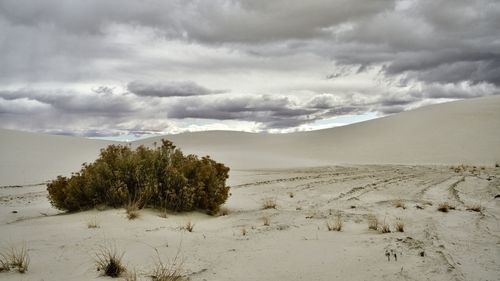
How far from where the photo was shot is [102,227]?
6.43 meters

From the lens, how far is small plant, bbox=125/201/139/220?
7.07m

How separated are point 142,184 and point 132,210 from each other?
3.05 ft

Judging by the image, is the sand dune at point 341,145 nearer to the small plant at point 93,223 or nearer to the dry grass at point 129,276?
the small plant at point 93,223

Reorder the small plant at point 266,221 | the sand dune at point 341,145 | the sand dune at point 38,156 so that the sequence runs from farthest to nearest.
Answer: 1. the sand dune at point 341,145
2. the sand dune at point 38,156
3. the small plant at point 266,221

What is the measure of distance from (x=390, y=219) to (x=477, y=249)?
2.00 m

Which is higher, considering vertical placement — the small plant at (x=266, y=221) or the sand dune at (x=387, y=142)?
the sand dune at (x=387, y=142)

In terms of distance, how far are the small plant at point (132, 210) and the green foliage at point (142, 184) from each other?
0.42ft

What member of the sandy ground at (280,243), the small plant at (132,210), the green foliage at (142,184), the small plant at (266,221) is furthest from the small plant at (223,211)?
the small plant at (132,210)

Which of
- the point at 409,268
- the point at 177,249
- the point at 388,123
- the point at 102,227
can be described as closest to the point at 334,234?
the point at 409,268

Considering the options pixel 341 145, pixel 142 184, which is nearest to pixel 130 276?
pixel 142 184

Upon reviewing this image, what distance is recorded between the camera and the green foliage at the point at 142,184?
8.13 metres

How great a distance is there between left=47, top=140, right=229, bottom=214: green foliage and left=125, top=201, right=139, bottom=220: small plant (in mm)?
128

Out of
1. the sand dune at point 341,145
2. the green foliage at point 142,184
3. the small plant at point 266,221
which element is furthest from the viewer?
the sand dune at point 341,145

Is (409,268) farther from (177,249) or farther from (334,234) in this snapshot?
(177,249)
